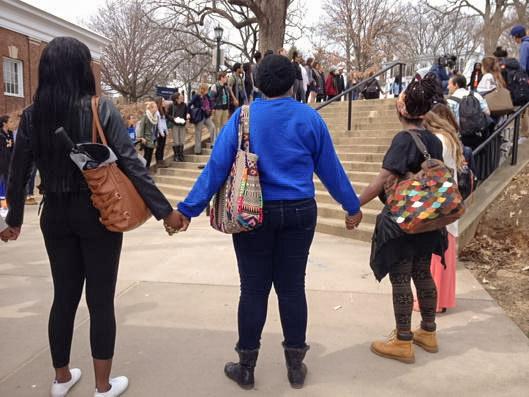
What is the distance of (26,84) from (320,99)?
14101 mm

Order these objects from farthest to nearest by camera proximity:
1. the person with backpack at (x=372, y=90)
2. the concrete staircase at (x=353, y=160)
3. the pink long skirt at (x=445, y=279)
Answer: the person with backpack at (x=372, y=90) → the concrete staircase at (x=353, y=160) → the pink long skirt at (x=445, y=279)

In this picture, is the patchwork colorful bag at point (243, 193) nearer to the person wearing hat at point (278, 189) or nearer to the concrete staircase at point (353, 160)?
the person wearing hat at point (278, 189)

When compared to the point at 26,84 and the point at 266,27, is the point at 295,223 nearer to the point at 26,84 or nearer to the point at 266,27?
the point at 266,27

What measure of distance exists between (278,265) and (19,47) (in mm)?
22891

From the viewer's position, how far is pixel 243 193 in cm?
240

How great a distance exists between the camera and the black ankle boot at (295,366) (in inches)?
106

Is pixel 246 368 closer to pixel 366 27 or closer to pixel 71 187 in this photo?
pixel 71 187

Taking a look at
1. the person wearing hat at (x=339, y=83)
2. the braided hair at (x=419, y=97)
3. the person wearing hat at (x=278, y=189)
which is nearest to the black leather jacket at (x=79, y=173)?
the person wearing hat at (x=278, y=189)

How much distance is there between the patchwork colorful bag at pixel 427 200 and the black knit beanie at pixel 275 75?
34.4 inches

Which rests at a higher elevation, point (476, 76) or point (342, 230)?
point (476, 76)

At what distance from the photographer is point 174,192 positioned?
9.80 meters

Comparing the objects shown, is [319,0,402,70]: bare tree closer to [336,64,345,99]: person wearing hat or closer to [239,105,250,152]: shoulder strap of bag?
[336,64,345,99]: person wearing hat

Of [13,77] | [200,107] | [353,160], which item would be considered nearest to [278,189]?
[353,160]

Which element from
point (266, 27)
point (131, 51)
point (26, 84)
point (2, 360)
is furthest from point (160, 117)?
point (131, 51)
